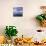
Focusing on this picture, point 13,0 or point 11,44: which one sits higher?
point 13,0

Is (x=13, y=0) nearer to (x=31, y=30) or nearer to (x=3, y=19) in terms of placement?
(x=3, y=19)

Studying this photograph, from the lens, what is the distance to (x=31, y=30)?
10.6 feet

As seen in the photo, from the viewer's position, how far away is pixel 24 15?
127 inches

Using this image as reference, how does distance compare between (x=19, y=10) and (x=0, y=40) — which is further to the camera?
(x=19, y=10)

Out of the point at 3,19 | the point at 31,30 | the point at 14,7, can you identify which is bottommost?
the point at 31,30

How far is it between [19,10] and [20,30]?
0.37 m

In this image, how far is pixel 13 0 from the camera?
324cm

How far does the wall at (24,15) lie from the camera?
3.23 m

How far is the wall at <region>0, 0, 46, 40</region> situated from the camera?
3232 millimetres

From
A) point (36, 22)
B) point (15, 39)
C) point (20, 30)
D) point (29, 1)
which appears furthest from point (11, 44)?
point (29, 1)

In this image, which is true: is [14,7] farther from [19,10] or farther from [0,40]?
[0,40]

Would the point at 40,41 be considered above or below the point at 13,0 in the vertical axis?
below

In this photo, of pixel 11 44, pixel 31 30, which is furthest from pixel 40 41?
pixel 11 44

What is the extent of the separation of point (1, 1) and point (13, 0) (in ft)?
0.72
